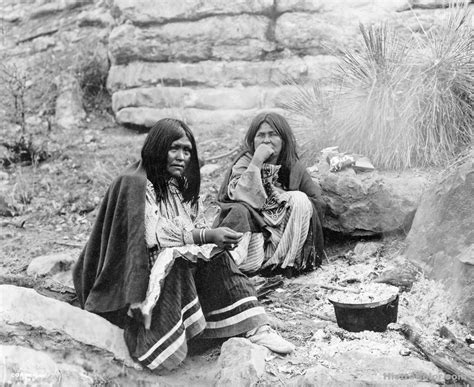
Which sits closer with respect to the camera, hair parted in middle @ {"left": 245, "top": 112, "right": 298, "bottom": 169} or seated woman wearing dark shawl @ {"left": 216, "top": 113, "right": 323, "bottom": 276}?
seated woman wearing dark shawl @ {"left": 216, "top": 113, "right": 323, "bottom": 276}

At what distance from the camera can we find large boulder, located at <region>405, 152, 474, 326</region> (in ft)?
13.2

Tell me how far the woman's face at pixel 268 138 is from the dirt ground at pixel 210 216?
0.97m

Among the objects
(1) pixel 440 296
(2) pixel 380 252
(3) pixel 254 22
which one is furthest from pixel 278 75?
(1) pixel 440 296

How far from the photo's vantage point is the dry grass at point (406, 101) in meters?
5.59

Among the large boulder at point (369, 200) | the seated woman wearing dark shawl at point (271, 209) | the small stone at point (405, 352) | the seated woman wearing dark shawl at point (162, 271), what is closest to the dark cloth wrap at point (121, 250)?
the seated woman wearing dark shawl at point (162, 271)

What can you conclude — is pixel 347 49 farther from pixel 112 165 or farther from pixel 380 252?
pixel 112 165

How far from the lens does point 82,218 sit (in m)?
6.80

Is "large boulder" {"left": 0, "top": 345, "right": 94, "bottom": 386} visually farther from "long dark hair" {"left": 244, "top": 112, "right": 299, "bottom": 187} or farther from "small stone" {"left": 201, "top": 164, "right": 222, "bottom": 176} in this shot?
"small stone" {"left": 201, "top": 164, "right": 222, "bottom": 176}

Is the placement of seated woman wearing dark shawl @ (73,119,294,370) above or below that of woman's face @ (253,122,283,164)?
below

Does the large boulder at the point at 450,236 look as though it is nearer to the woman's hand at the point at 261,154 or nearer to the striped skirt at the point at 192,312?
the woman's hand at the point at 261,154

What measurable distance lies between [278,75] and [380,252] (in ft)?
12.3

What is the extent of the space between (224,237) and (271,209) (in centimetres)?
176

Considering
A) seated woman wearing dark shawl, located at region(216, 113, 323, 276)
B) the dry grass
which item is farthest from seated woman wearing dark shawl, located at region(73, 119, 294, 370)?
the dry grass

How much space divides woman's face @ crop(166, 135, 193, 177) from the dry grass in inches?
97.8
